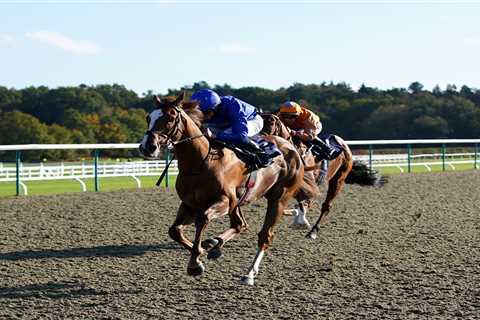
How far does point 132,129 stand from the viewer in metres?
56.0

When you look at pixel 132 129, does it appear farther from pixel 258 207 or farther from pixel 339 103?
pixel 258 207

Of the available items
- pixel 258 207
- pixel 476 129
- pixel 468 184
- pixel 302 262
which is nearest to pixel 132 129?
pixel 476 129

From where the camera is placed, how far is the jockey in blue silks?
6.82 metres

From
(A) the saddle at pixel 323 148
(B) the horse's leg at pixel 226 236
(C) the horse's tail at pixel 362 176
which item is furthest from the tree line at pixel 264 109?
(B) the horse's leg at pixel 226 236

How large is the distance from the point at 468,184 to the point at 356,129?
4662 centimetres

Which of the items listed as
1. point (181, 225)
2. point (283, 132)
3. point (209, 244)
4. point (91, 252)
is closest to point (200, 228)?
point (209, 244)

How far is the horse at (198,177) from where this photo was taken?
19.9 feet

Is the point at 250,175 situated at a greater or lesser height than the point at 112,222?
greater

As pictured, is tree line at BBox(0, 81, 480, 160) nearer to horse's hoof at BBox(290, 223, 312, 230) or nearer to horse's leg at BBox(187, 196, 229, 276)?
horse's hoof at BBox(290, 223, 312, 230)

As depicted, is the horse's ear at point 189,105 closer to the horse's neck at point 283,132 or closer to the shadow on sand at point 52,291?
the shadow on sand at point 52,291

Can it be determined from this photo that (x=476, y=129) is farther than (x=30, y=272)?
Yes

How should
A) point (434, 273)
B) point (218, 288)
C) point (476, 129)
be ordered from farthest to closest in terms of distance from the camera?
point (476, 129) < point (434, 273) < point (218, 288)

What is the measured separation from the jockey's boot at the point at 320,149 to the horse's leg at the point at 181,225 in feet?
11.0

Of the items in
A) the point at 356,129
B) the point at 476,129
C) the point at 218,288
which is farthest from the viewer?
the point at 356,129
